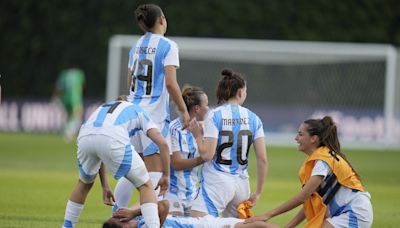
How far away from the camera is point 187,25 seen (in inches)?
1045

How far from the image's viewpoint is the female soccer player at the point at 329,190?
6820mm

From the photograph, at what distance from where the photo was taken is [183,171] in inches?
299

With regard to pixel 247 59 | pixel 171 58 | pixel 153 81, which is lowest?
pixel 153 81

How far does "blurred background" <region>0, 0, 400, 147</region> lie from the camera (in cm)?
2286

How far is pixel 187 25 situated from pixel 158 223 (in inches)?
801

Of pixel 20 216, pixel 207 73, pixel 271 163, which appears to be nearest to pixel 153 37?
pixel 20 216

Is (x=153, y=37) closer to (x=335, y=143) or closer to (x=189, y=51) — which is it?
(x=335, y=143)

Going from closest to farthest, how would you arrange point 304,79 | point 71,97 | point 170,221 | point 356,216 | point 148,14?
1. point 356,216
2. point 170,221
3. point 148,14
4. point 71,97
5. point 304,79

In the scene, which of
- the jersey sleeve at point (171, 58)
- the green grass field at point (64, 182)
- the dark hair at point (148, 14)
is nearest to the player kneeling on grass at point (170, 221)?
the jersey sleeve at point (171, 58)

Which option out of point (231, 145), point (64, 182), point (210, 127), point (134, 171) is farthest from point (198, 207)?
point (64, 182)

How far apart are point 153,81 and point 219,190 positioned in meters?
1.12

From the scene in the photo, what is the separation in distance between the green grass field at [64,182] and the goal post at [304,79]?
1.55 m

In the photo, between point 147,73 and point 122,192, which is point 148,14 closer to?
point 147,73

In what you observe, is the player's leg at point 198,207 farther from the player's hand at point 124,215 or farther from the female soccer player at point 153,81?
the player's hand at point 124,215
